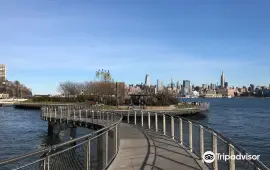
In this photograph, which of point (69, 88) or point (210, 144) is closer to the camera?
point (210, 144)

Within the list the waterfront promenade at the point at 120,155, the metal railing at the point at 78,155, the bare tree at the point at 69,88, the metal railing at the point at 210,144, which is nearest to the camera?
the metal railing at the point at 78,155

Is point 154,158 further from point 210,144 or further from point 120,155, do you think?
point 210,144

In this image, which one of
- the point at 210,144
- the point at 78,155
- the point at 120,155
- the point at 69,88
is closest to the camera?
the point at 78,155

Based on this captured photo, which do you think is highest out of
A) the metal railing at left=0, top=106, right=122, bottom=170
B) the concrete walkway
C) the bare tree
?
the bare tree

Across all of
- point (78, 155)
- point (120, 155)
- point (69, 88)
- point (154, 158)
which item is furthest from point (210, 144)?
point (69, 88)

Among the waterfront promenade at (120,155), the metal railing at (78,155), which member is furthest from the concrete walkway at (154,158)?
the metal railing at (78,155)

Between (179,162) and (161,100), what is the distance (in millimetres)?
65208

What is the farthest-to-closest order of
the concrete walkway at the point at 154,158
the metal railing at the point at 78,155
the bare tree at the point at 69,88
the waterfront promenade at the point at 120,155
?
the bare tree at the point at 69,88, the concrete walkway at the point at 154,158, the waterfront promenade at the point at 120,155, the metal railing at the point at 78,155

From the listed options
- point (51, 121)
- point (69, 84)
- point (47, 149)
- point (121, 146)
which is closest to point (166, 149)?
point (121, 146)

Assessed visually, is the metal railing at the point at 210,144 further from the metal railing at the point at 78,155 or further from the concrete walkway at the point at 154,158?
the metal railing at the point at 78,155

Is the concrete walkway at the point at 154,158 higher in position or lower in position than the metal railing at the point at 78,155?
lower

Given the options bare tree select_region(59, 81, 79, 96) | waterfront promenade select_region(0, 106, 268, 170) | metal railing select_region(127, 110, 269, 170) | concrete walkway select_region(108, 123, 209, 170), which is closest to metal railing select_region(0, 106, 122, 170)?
waterfront promenade select_region(0, 106, 268, 170)

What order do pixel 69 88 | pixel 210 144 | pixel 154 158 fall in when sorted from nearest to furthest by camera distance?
pixel 154 158 < pixel 210 144 < pixel 69 88

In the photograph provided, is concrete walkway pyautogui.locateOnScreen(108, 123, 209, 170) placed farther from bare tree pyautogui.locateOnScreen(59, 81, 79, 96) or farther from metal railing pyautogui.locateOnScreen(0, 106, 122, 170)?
bare tree pyautogui.locateOnScreen(59, 81, 79, 96)
